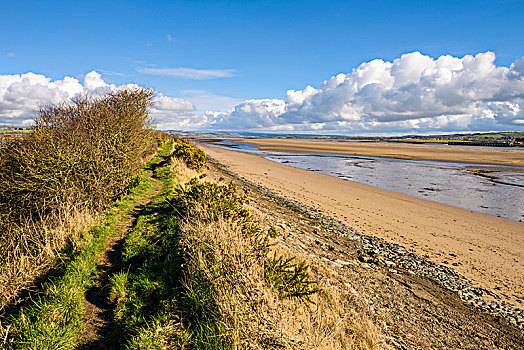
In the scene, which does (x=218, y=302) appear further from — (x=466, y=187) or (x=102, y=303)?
(x=466, y=187)

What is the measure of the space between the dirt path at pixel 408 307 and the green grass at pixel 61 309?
533cm

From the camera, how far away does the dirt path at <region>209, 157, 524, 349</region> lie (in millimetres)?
5723

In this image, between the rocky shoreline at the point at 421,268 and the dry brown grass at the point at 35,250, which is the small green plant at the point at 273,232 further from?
the dry brown grass at the point at 35,250

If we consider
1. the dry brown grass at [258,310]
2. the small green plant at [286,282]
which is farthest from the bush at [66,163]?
the small green plant at [286,282]

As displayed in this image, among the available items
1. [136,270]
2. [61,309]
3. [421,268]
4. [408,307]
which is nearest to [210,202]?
[136,270]

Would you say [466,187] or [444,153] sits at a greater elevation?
[466,187]

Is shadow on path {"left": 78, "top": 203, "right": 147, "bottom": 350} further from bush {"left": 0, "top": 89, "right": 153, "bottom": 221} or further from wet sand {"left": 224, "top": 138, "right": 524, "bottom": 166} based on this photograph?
wet sand {"left": 224, "top": 138, "right": 524, "bottom": 166}

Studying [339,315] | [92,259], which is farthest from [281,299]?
[92,259]

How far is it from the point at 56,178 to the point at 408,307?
10.6 metres

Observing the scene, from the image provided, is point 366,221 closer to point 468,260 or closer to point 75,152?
point 468,260

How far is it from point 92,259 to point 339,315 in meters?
5.65

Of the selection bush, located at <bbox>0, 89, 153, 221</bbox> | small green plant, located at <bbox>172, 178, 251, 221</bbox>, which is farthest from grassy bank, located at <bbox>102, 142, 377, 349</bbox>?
bush, located at <bbox>0, 89, 153, 221</bbox>

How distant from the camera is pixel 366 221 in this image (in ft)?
45.3

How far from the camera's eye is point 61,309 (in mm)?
4469
